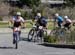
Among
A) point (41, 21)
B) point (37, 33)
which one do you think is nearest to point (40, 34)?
point (37, 33)

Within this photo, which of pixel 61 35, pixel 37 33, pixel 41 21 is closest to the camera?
pixel 61 35

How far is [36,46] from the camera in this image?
76.2 feet

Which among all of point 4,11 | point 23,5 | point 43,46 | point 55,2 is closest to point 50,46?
point 43,46

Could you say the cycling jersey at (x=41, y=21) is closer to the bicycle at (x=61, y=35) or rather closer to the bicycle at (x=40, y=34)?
the bicycle at (x=40, y=34)

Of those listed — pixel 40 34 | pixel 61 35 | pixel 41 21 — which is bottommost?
pixel 40 34

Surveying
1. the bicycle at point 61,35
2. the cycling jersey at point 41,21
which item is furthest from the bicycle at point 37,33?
the bicycle at point 61,35

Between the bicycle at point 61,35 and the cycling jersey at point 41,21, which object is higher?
the cycling jersey at point 41,21

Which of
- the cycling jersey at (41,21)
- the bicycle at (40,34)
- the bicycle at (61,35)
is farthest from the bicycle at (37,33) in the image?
the bicycle at (61,35)

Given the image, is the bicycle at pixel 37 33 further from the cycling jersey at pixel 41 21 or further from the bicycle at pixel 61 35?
the bicycle at pixel 61 35

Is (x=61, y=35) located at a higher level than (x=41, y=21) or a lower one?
lower

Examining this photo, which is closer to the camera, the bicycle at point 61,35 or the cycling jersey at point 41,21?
the bicycle at point 61,35

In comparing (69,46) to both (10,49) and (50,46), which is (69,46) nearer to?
(50,46)

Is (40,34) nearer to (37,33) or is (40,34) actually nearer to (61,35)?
(37,33)

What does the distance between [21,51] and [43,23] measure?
588 cm
